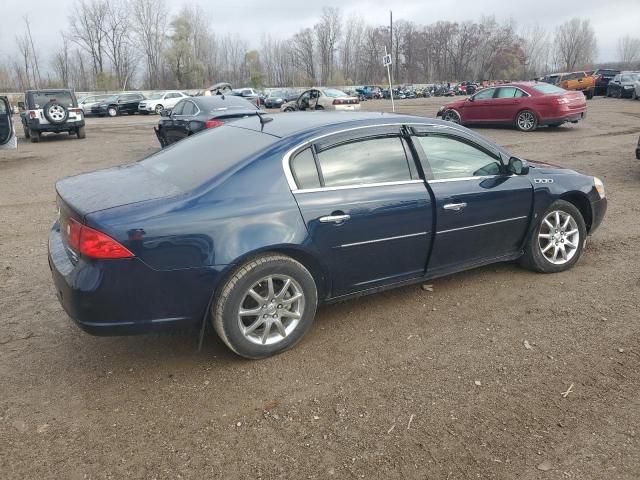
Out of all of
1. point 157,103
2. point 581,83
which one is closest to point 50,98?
point 157,103

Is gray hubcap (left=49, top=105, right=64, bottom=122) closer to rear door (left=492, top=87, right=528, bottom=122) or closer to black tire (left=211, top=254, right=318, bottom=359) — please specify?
rear door (left=492, top=87, right=528, bottom=122)

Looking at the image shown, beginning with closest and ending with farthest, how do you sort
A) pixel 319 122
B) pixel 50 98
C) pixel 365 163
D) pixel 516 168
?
pixel 365 163 → pixel 319 122 → pixel 516 168 → pixel 50 98

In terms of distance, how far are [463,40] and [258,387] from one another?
116m

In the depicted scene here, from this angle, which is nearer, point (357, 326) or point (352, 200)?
point (352, 200)

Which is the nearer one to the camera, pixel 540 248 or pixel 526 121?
pixel 540 248

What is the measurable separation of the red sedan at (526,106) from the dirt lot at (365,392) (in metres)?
12.0

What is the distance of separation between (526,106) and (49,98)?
51.3 ft

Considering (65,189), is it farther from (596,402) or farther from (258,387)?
(596,402)

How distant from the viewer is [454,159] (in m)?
4.13

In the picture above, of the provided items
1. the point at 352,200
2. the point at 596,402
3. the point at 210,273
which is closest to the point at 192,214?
the point at 210,273

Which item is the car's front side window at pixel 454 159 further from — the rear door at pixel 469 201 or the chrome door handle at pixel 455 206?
the chrome door handle at pixel 455 206

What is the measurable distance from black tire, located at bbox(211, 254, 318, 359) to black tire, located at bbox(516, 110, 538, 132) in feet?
47.3

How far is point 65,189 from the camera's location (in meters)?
3.52

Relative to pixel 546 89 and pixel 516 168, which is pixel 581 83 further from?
pixel 516 168
